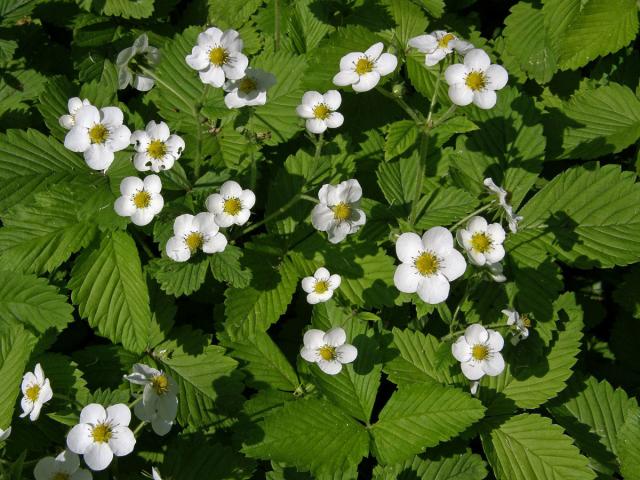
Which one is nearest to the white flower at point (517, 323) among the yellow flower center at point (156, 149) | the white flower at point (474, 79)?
the white flower at point (474, 79)

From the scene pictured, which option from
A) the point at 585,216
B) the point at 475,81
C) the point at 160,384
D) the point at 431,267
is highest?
the point at 475,81

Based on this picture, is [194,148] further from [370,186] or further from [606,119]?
[606,119]

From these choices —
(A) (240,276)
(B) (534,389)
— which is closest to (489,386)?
(B) (534,389)

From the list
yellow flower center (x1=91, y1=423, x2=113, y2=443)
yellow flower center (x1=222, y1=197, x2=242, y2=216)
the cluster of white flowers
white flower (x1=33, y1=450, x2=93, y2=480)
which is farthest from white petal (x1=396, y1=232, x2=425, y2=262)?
white flower (x1=33, y1=450, x2=93, y2=480)

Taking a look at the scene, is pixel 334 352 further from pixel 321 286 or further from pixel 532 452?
pixel 532 452

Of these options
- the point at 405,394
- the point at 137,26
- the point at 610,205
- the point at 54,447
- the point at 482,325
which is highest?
the point at 137,26

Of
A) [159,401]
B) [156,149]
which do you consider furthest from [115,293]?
[156,149]

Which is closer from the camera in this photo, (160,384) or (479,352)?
(160,384)

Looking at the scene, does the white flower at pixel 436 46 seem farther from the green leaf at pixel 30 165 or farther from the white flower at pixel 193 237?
the green leaf at pixel 30 165
